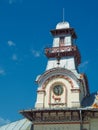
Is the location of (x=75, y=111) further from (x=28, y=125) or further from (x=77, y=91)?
(x=28, y=125)

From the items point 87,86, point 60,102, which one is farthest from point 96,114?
point 87,86

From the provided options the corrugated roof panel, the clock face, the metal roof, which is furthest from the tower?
the metal roof

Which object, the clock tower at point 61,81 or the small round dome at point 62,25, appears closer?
the clock tower at point 61,81

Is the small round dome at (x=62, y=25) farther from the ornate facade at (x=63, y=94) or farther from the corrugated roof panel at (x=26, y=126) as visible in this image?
the corrugated roof panel at (x=26, y=126)

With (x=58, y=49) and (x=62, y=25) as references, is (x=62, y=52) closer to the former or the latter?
(x=58, y=49)

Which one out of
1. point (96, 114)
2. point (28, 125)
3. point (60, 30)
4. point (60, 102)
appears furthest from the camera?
point (60, 30)

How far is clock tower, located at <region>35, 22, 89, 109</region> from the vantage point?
111 ft

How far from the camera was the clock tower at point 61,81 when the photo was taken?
33.7 m

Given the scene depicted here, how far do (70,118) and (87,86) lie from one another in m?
7.03

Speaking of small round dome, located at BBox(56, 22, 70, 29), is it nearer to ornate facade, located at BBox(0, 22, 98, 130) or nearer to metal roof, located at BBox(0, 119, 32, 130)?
ornate facade, located at BBox(0, 22, 98, 130)

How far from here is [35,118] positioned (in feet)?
106

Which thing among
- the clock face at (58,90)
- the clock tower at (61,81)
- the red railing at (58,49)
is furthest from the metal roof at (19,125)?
the red railing at (58,49)

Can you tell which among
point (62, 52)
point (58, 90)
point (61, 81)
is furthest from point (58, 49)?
point (58, 90)

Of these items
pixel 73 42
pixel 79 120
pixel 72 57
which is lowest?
pixel 79 120
